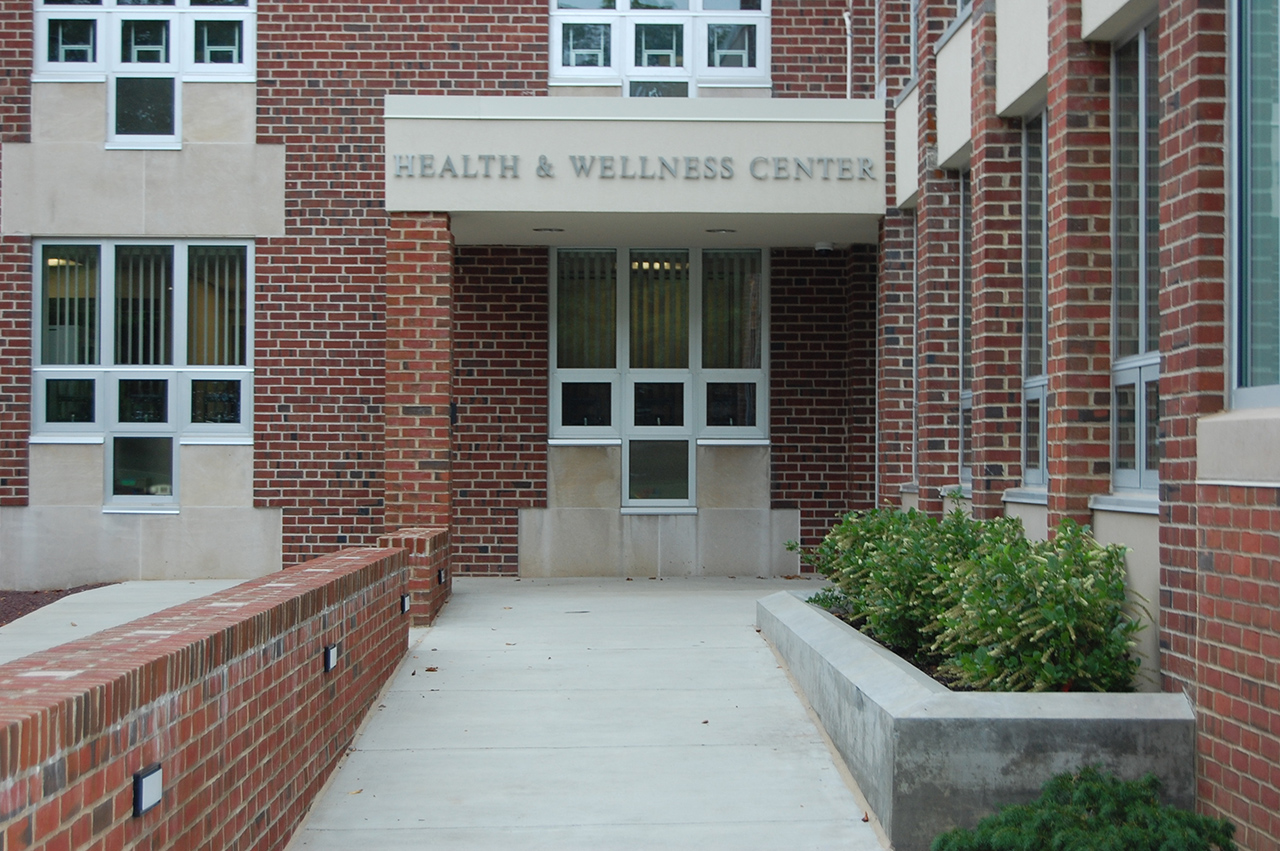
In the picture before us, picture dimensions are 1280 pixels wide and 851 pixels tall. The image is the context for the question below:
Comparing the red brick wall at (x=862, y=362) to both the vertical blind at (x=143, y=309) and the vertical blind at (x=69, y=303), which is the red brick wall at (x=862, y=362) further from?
the vertical blind at (x=69, y=303)

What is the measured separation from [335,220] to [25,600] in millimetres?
4988

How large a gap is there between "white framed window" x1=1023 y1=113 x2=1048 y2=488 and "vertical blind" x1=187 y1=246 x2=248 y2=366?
8.62m

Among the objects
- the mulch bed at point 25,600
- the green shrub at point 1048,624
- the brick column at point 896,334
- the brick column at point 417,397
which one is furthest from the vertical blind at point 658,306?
the green shrub at point 1048,624

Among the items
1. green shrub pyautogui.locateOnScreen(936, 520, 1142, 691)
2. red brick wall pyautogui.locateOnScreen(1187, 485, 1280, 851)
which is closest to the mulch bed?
green shrub pyautogui.locateOnScreen(936, 520, 1142, 691)

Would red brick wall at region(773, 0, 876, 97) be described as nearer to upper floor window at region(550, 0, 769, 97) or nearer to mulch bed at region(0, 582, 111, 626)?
upper floor window at region(550, 0, 769, 97)

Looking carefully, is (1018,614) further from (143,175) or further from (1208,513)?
(143,175)

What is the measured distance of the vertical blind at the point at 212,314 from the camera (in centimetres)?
1438

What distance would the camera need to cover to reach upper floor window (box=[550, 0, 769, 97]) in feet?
47.6

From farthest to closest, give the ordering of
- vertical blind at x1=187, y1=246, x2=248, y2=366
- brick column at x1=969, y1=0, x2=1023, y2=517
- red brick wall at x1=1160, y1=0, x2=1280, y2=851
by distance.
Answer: vertical blind at x1=187, y1=246, x2=248, y2=366
brick column at x1=969, y1=0, x2=1023, y2=517
red brick wall at x1=1160, y1=0, x2=1280, y2=851

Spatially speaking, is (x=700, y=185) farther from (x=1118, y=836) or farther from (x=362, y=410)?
(x=1118, y=836)

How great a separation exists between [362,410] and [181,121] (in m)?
3.64

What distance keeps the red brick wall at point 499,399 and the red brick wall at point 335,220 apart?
0.94m

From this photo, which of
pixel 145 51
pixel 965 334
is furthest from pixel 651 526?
pixel 145 51

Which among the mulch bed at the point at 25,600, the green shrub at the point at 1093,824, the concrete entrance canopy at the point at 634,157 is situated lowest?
the mulch bed at the point at 25,600
